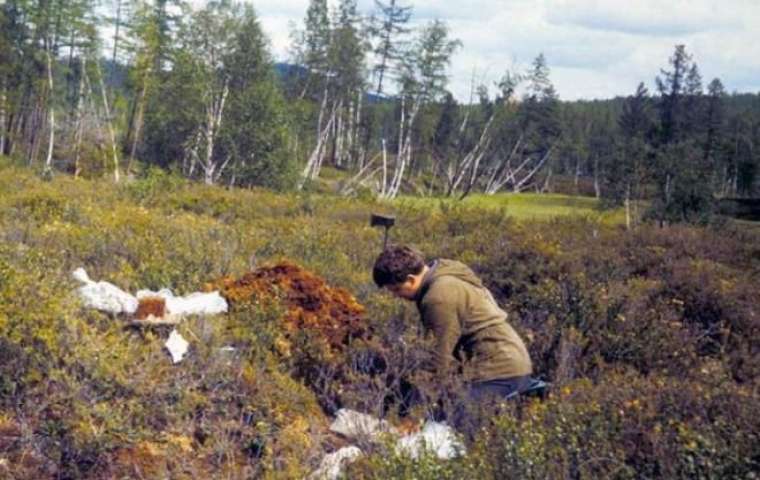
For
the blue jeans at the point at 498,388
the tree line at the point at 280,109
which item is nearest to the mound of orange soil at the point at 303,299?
the blue jeans at the point at 498,388

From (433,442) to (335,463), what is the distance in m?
0.50

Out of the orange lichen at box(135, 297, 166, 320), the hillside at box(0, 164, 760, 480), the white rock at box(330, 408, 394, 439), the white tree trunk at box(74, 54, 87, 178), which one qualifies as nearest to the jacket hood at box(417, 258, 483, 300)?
the hillside at box(0, 164, 760, 480)

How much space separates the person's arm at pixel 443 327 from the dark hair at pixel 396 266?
23 cm

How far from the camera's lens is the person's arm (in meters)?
4.84

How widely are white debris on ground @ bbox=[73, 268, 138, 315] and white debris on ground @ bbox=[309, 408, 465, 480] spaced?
1.74 metres

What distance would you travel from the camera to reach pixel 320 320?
5941 millimetres

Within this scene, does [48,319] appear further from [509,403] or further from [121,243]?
[121,243]

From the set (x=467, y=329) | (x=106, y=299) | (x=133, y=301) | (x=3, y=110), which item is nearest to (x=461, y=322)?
(x=467, y=329)

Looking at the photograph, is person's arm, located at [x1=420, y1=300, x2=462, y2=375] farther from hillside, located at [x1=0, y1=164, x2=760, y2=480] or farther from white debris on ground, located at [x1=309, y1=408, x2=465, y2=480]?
white debris on ground, located at [x1=309, y1=408, x2=465, y2=480]

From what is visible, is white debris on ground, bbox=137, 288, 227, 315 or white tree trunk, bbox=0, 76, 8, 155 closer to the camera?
white debris on ground, bbox=137, 288, 227, 315

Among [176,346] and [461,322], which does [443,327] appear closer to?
[461,322]

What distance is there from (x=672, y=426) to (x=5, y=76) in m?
39.3

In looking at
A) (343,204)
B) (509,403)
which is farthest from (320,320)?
(343,204)

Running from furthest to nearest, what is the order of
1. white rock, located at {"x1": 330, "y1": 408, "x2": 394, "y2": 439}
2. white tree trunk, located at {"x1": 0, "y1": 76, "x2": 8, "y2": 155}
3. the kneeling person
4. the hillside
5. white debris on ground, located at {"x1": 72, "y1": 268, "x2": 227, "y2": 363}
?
white tree trunk, located at {"x1": 0, "y1": 76, "x2": 8, "y2": 155}, white debris on ground, located at {"x1": 72, "y1": 268, "x2": 227, "y2": 363}, the kneeling person, white rock, located at {"x1": 330, "y1": 408, "x2": 394, "y2": 439}, the hillside
